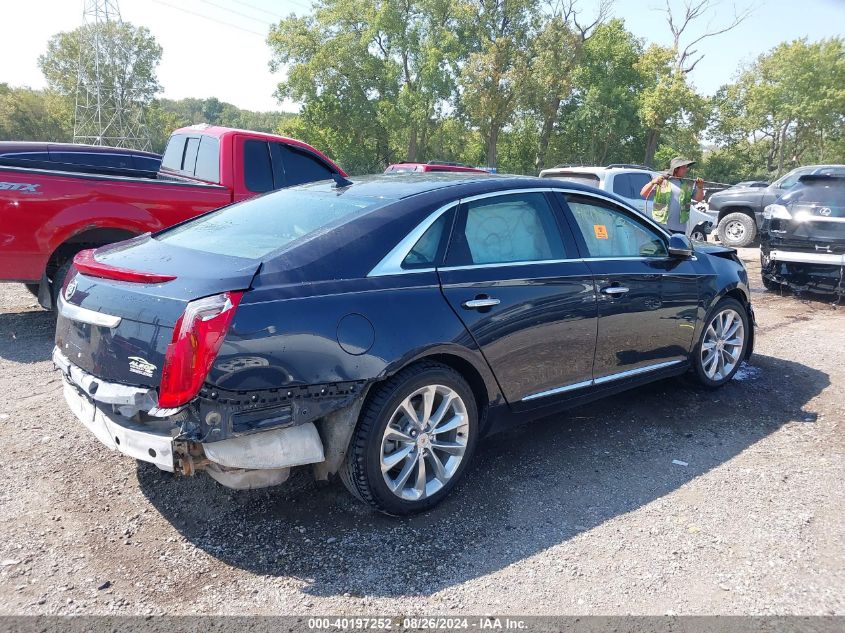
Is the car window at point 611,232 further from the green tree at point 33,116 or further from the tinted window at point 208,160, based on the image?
the green tree at point 33,116

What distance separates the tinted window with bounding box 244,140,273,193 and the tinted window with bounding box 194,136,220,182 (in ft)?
1.03

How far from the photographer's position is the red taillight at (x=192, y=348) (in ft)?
8.48


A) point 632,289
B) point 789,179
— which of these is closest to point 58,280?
point 632,289

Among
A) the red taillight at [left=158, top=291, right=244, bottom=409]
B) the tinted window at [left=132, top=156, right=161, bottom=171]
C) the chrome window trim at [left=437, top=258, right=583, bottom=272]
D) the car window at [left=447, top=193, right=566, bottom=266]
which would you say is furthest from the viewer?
the tinted window at [left=132, top=156, right=161, bottom=171]

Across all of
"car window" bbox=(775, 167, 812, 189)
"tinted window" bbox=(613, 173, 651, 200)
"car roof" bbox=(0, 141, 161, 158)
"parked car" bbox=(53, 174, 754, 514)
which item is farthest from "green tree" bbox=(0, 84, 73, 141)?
"parked car" bbox=(53, 174, 754, 514)

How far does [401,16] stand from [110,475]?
36.2m

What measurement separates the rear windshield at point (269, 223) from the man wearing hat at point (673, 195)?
595 centimetres

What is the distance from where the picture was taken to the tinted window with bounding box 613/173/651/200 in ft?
37.8

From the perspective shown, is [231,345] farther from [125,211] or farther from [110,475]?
[125,211]

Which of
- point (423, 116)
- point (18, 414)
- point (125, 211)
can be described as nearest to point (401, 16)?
point (423, 116)

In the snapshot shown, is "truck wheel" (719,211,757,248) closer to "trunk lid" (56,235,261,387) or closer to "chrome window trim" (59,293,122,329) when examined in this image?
"trunk lid" (56,235,261,387)

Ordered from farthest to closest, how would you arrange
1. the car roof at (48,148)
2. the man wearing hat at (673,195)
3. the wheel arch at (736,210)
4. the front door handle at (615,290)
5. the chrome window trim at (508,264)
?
1. the wheel arch at (736,210)
2. the car roof at (48,148)
3. the man wearing hat at (673,195)
4. the front door handle at (615,290)
5. the chrome window trim at (508,264)

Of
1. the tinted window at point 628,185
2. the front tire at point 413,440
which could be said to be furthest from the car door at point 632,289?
the tinted window at point 628,185

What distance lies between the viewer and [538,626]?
8.20 feet
